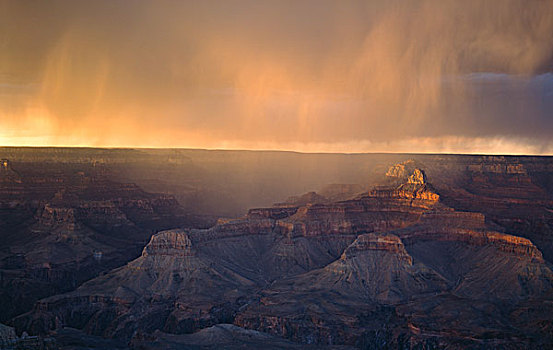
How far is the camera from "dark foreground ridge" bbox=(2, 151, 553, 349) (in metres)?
86.9

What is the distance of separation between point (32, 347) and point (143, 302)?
133ft

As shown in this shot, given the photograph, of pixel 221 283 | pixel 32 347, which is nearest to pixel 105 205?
pixel 221 283

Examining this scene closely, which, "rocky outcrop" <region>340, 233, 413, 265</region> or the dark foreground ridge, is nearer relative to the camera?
the dark foreground ridge

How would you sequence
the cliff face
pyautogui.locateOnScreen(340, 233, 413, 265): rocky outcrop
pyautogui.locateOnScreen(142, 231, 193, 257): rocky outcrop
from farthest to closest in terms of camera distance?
the cliff face → pyautogui.locateOnScreen(142, 231, 193, 257): rocky outcrop → pyautogui.locateOnScreen(340, 233, 413, 265): rocky outcrop

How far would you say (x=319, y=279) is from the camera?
110312mm

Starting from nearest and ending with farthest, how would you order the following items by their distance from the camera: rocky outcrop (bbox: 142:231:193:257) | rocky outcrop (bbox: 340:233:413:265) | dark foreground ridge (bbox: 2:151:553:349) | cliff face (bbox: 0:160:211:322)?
1. dark foreground ridge (bbox: 2:151:553:349)
2. rocky outcrop (bbox: 340:233:413:265)
3. rocky outcrop (bbox: 142:231:193:257)
4. cliff face (bbox: 0:160:211:322)

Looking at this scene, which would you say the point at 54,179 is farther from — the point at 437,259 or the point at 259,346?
the point at 259,346

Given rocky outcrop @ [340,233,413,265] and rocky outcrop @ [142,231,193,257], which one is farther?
rocky outcrop @ [142,231,193,257]

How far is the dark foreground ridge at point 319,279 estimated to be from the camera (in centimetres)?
8688

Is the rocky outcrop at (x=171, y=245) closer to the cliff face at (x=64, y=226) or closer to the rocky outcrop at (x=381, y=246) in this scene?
the cliff face at (x=64, y=226)

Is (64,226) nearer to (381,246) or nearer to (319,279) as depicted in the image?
(319,279)

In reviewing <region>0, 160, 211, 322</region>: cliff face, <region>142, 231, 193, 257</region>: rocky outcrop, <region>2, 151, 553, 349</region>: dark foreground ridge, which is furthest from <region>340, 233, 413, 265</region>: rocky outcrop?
<region>0, 160, 211, 322</region>: cliff face

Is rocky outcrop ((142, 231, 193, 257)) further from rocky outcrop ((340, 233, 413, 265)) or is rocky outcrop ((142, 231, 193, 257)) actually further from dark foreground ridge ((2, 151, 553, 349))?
rocky outcrop ((340, 233, 413, 265))

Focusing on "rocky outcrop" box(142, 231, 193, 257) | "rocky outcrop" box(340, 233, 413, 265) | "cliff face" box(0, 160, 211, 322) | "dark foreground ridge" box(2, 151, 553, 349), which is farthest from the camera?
"cliff face" box(0, 160, 211, 322)
